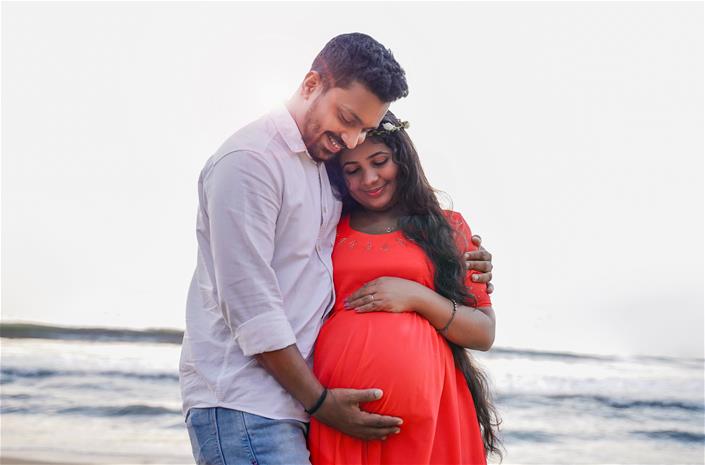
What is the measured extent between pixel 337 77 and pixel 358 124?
0.14 metres

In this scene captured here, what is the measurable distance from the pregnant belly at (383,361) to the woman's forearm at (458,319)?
83 mm

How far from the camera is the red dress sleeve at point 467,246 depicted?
267cm

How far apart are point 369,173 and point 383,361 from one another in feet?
2.12

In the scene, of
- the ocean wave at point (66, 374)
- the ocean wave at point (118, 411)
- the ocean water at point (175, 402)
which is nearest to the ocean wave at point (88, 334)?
the ocean water at point (175, 402)

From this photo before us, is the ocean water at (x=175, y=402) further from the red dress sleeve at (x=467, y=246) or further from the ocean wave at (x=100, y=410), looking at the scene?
the red dress sleeve at (x=467, y=246)

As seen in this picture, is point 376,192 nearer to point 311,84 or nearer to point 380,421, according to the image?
point 311,84

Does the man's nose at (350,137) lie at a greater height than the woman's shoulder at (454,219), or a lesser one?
greater

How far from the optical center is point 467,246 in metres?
2.79

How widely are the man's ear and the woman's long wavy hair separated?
39 centimetres

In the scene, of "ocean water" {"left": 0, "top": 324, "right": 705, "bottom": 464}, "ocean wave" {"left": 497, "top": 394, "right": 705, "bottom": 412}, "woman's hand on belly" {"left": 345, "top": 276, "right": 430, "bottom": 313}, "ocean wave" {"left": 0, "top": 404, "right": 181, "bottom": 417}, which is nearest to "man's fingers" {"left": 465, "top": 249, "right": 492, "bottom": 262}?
"woman's hand on belly" {"left": 345, "top": 276, "right": 430, "bottom": 313}

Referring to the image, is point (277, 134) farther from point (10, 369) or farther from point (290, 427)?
point (10, 369)

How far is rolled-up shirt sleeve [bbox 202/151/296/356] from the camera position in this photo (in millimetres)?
2117

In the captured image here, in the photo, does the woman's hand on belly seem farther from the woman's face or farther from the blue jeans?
the blue jeans

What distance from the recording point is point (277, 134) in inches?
89.4
